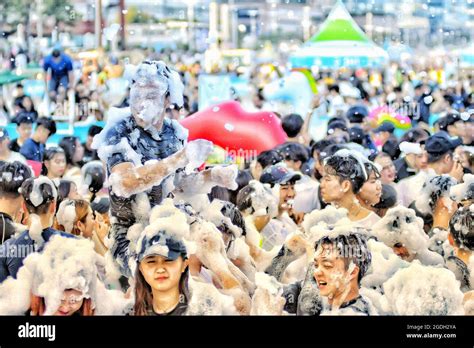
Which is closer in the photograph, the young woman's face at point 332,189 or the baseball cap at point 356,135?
the young woman's face at point 332,189

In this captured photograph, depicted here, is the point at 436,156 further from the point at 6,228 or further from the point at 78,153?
the point at 6,228

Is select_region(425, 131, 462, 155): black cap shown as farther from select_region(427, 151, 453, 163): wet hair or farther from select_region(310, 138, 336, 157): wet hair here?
select_region(310, 138, 336, 157): wet hair

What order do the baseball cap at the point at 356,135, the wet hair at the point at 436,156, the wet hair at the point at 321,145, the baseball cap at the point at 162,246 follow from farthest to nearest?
the baseball cap at the point at 356,135
the wet hair at the point at 321,145
the wet hair at the point at 436,156
the baseball cap at the point at 162,246

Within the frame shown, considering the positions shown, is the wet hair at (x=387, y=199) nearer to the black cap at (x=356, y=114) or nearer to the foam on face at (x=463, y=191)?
the foam on face at (x=463, y=191)

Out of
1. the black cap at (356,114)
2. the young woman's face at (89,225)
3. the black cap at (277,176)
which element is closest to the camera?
the young woman's face at (89,225)

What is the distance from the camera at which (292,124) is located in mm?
6203

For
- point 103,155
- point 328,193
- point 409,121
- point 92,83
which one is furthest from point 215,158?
point 409,121

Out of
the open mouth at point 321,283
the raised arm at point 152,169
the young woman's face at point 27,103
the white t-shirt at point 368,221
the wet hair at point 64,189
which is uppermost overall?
the raised arm at point 152,169

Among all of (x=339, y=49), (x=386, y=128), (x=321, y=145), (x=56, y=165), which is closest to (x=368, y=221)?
(x=56, y=165)

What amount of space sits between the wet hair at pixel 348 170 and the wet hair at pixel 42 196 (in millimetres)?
1017

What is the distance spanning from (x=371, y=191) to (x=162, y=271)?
1.02 metres

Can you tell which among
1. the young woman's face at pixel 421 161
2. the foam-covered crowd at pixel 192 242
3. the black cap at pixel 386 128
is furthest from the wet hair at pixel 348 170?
the black cap at pixel 386 128

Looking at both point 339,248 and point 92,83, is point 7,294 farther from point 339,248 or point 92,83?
point 92,83

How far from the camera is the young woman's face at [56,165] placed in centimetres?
489
